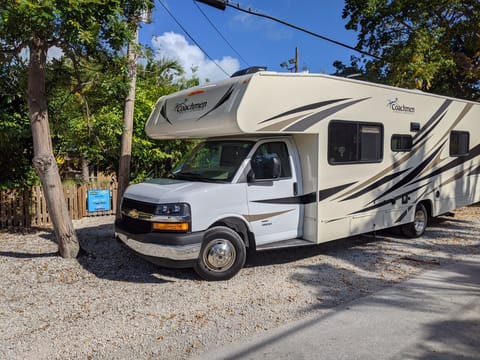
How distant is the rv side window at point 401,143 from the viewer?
7.41m

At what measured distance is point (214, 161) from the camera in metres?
6.23

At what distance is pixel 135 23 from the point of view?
6.34 metres

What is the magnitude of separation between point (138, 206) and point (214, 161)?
1400mm

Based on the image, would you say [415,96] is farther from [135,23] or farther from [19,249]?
[19,249]

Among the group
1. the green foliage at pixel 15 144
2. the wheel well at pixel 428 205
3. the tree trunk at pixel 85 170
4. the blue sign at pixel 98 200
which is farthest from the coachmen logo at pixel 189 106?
the tree trunk at pixel 85 170

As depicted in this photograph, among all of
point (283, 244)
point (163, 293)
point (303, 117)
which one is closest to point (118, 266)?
point (163, 293)

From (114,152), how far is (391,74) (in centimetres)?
924

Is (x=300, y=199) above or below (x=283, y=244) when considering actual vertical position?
above

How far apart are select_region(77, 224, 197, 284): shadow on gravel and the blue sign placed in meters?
2.55

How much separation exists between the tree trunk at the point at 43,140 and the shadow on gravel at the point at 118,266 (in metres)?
0.57

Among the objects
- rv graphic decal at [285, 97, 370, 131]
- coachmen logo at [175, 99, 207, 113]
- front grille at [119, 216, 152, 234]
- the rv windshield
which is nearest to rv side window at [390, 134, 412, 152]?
rv graphic decal at [285, 97, 370, 131]

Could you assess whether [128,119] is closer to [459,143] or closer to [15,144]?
[15,144]

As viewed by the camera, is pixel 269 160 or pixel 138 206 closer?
pixel 138 206

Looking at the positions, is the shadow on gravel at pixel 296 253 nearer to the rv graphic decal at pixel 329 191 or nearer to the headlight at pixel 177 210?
the rv graphic decal at pixel 329 191
